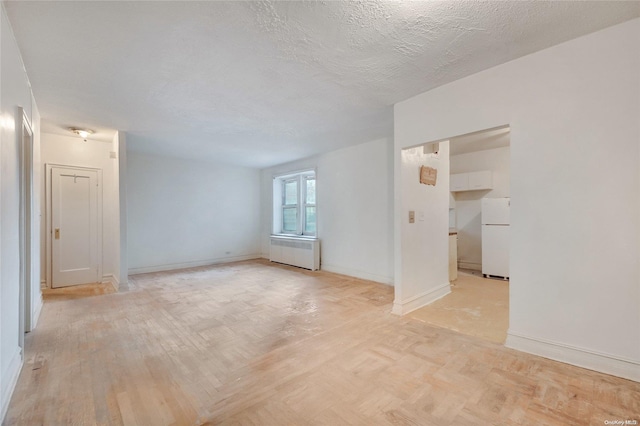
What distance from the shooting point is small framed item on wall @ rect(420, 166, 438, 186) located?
350 centimetres

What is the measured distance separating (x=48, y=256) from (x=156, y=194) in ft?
6.62

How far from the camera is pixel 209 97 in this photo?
303cm

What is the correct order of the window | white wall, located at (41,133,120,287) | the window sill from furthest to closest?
the window < the window sill < white wall, located at (41,133,120,287)

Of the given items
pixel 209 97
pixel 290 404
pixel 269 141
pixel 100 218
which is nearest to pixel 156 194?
pixel 100 218

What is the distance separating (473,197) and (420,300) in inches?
135

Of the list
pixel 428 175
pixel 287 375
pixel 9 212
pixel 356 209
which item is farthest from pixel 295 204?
pixel 9 212

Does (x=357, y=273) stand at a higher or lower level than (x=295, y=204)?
lower

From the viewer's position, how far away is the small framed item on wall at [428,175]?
350 cm

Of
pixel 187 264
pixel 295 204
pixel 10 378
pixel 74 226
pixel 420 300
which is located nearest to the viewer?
pixel 10 378

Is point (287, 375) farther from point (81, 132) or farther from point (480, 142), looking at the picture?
point (480, 142)

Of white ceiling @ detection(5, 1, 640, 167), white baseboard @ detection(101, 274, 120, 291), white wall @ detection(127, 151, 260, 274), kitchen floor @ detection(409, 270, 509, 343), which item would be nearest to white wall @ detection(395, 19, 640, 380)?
white ceiling @ detection(5, 1, 640, 167)

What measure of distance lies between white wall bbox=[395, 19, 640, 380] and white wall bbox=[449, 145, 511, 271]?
3.48 meters

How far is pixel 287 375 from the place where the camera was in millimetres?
1997

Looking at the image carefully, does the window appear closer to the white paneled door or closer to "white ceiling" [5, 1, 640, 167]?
"white ceiling" [5, 1, 640, 167]
